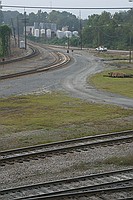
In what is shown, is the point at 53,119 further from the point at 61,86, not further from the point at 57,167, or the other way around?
the point at 61,86

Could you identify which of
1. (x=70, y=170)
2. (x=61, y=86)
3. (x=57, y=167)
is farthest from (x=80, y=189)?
(x=61, y=86)

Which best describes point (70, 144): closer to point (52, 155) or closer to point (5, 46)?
point (52, 155)

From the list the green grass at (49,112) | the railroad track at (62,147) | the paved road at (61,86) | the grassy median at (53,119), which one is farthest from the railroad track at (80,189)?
the paved road at (61,86)

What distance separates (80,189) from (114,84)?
26.3m

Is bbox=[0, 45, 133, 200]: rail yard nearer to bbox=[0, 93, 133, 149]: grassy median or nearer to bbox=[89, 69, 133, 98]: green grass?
bbox=[0, 93, 133, 149]: grassy median

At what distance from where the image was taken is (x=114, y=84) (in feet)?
120

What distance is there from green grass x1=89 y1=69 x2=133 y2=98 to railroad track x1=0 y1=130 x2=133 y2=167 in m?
13.2

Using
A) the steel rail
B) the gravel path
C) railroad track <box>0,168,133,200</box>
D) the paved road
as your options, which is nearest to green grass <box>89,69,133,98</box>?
the paved road

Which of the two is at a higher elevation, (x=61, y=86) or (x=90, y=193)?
(x=61, y=86)

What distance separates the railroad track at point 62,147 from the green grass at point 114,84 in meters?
13.2

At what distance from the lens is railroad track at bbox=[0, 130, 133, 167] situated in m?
14.1

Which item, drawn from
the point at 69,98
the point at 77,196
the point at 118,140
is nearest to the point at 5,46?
the point at 69,98

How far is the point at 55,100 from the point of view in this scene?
28.2 metres

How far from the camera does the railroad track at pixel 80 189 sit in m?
10.5
